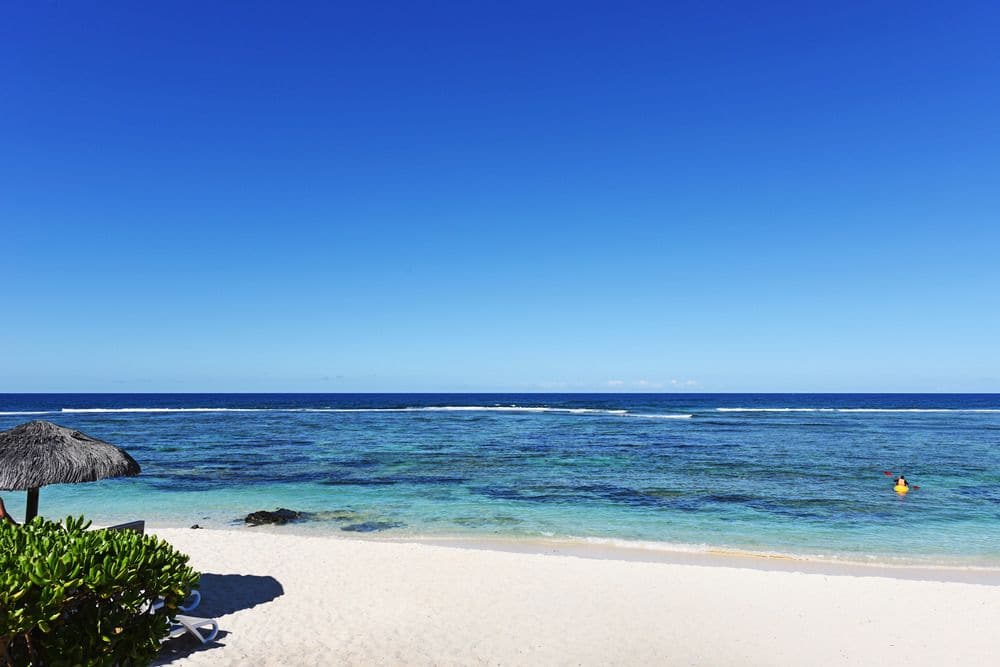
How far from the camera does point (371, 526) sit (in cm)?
1473

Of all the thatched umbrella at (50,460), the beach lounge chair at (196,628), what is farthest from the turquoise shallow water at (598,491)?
the beach lounge chair at (196,628)

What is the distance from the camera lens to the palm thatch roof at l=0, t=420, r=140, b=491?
25.4 feet

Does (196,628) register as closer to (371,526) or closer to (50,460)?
(50,460)

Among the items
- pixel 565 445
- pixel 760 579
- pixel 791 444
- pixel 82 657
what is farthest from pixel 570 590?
pixel 791 444

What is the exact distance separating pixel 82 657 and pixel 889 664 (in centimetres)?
792

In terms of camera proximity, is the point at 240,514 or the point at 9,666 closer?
the point at 9,666

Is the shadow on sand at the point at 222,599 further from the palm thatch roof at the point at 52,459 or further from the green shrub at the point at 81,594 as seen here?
the green shrub at the point at 81,594

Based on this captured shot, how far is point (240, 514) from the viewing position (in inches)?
631

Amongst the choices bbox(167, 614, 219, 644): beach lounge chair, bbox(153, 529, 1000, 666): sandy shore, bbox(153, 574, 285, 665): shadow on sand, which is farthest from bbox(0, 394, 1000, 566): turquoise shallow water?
bbox(167, 614, 219, 644): beach lounge chair

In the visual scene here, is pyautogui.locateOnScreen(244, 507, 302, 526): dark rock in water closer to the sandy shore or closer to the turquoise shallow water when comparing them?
the turquoise shallow water

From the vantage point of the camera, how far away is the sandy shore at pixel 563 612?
6895 mm

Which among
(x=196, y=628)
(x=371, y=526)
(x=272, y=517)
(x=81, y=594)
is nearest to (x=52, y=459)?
(x=196, y=628)

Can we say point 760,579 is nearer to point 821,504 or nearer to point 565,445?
point 821,504

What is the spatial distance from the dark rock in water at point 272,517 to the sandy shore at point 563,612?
12.5 ft
